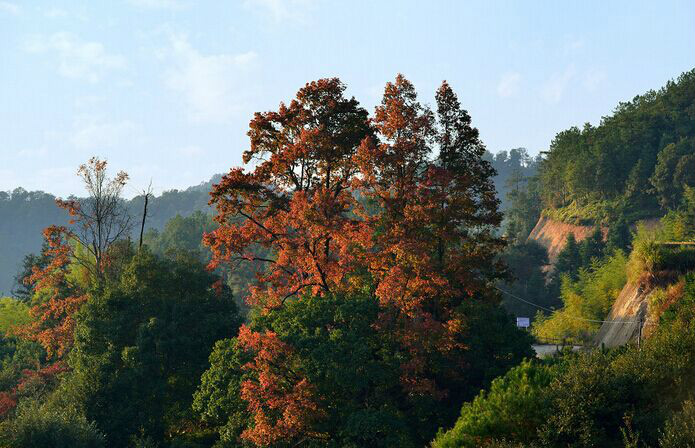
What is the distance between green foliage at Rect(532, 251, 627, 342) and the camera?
59469 millimetres

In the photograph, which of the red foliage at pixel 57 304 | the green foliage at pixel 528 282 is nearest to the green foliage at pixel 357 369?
the red foliage at pixel 57 304

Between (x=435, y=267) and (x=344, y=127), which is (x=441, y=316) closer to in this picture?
(x=435, y=267)

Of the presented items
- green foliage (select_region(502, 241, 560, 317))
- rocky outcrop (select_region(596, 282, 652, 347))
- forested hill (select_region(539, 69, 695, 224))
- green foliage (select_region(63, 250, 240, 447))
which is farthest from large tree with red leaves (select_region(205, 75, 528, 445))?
forested hill (select_region(539, 69, 695, 224))

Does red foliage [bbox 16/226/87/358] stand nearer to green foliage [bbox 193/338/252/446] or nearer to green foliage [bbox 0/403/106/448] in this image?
green foliage [bbox 0/403/106/448]

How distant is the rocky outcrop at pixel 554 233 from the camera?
329 ft

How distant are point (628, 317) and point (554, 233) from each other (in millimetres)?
65973

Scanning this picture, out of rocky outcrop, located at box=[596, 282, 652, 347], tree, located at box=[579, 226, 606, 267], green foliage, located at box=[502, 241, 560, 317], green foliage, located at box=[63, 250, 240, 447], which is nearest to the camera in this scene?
green foliage, located at box=[63, 250, 240, 447]

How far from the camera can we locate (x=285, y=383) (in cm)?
2738

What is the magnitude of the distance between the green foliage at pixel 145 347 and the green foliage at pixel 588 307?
33.2m

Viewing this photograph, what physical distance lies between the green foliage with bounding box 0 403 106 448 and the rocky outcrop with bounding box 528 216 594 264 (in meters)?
76.2

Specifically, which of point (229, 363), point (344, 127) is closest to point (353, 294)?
point (229, 363)

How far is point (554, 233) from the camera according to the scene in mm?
107375

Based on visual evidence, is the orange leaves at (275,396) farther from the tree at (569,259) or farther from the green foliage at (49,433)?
the tree at (569,259)

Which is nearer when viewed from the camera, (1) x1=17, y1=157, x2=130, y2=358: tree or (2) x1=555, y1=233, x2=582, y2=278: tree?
(1) x1=17, y1=157, x2=130, y2=358: tree
